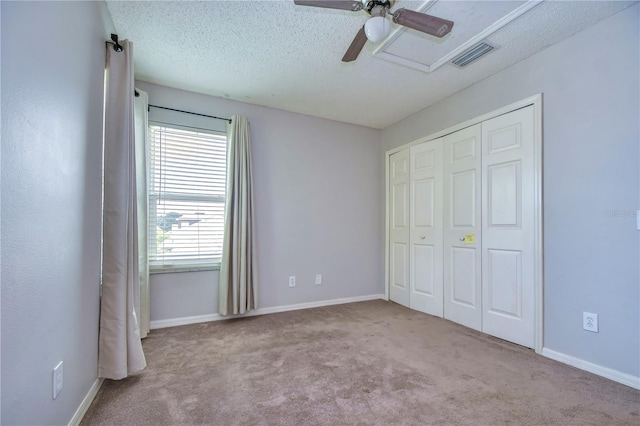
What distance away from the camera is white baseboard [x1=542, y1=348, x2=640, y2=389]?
1835 millimetres

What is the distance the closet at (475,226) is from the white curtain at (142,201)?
2.94 meters

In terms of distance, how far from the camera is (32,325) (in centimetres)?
108

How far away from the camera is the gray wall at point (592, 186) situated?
6.18ft

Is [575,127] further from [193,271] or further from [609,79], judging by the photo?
[193,271]

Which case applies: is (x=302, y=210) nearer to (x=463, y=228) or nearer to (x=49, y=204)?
(x=463, y=228)

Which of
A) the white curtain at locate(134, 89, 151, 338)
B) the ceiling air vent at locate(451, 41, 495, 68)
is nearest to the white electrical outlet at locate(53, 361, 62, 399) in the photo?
the white curtain at locate(134, 89, 151, 338)

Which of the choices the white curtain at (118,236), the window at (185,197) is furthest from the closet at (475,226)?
the white curtain at (118,236)

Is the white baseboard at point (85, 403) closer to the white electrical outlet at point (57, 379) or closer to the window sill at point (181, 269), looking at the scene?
the white electrical outlet at point (57, 379)

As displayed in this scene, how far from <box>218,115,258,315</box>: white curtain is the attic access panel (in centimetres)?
170

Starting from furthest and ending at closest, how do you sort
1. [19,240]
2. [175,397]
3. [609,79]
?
[609,79], [175,397], [19,240]

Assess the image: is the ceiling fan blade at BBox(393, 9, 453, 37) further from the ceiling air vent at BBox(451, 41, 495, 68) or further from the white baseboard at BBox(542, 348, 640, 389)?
the white baseboard at BBox(542, 348, 640, 389)

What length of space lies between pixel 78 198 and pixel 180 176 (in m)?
Answer: 1.63

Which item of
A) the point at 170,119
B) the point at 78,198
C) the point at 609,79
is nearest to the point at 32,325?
the point at 78,198

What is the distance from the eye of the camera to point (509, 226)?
2582 mm
